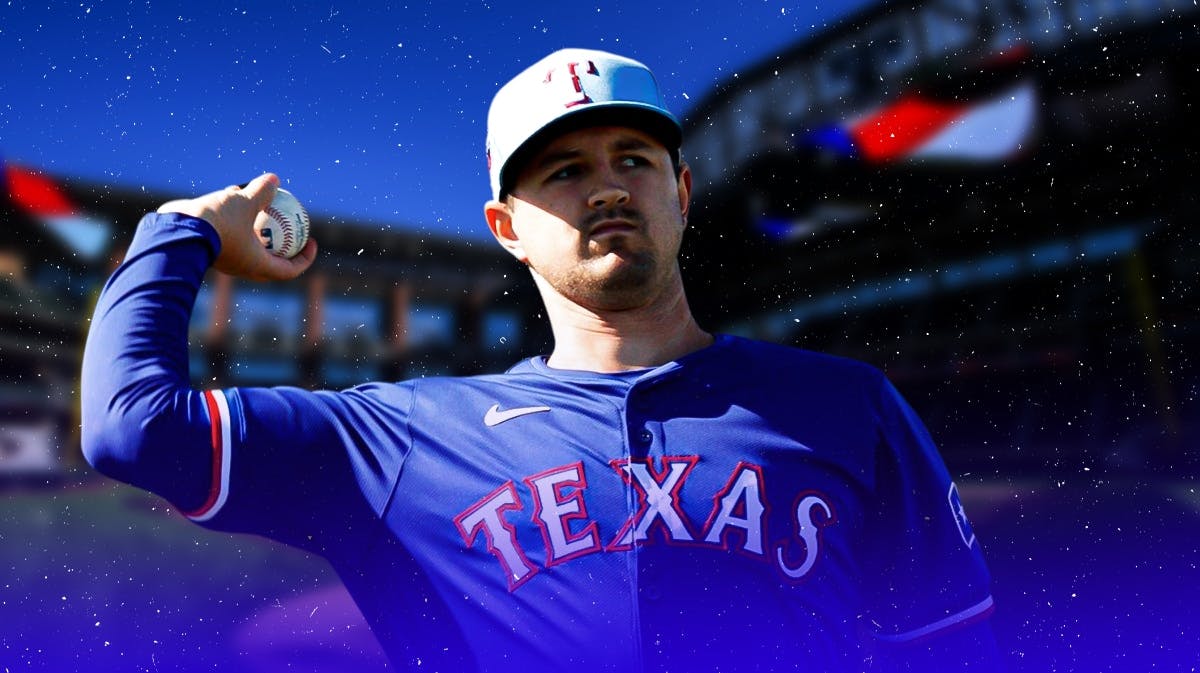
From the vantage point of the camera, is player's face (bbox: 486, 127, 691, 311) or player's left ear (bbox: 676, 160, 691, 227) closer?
player's face (bbox: 486, 127, 691, 311)

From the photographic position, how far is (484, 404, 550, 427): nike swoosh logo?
47.8 inches

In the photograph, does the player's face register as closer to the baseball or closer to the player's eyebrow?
the player's eyebrow

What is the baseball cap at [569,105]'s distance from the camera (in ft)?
4.11

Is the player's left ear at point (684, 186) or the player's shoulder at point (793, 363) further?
the player's left ear at point (684, 186)

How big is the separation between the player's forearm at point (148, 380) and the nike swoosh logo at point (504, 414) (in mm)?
382

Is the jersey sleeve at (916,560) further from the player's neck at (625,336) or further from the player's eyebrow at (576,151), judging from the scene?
the player's eyebrow at (576,151)

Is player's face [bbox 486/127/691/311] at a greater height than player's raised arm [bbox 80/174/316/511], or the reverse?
player's face [bbox 486/127/691/311]

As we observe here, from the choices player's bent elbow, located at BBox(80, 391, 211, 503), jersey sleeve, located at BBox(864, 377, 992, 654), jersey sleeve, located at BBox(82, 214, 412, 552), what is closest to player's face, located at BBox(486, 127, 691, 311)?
jersey sleeve, located at BBox(82, 214, 412, 552)

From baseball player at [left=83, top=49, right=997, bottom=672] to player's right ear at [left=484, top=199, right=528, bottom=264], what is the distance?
0.14 feet

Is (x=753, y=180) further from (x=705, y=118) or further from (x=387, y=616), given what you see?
(x=387, y=616)

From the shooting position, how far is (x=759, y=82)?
2352 millimetres

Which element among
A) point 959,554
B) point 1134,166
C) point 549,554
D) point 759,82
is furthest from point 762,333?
point 1134,166

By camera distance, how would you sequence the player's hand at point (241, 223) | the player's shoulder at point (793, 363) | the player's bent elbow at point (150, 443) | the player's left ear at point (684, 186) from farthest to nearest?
the player's left ear at point (684, 186) → the player's shoulder at point (793, 363) → the player's hand at point (241, 223) → the player's bent elbow at point (150, 443)

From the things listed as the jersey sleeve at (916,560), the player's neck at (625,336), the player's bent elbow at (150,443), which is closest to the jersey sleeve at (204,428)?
the player's bent elbow at (150,443)
